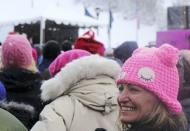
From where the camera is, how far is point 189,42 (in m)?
5.02

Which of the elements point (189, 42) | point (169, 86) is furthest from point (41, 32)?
point (169, 86)

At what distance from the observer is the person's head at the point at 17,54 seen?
13.5 ft

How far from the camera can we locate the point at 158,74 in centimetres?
231

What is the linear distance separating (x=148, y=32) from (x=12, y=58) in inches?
990

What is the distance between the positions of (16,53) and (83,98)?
1372mm

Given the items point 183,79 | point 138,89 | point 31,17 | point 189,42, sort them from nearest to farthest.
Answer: point 138,89, point 183,79, point 189,42, point 31,17

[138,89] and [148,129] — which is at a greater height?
[138,89]

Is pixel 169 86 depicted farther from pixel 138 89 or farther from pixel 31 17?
pixel 31 17

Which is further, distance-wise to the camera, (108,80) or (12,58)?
(12,58)

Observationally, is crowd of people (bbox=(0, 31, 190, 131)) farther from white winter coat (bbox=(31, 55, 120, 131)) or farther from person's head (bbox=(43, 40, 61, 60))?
person's head (bbox=(43, 40, 61, 60))

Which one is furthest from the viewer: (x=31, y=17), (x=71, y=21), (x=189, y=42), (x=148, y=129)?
(x=71, y=21)

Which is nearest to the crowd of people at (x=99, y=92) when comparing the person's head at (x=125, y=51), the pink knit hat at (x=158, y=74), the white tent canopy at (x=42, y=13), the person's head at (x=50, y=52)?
the pink knit hat at (x=158, y=74)

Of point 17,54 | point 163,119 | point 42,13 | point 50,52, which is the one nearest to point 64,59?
point 17,54

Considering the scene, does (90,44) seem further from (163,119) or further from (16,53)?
(163,119)
